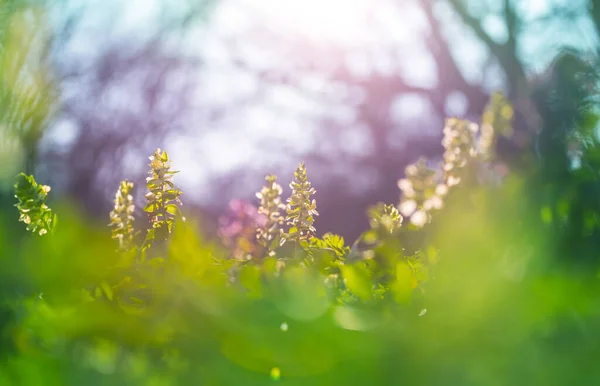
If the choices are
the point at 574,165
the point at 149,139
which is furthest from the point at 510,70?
the point at 574,165

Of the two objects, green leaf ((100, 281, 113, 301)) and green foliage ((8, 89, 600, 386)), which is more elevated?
green leaf ((100, 281, 113, 301))

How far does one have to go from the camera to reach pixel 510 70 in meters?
8.42

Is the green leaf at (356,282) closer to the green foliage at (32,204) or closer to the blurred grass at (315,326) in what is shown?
the blurred grass at (315,326)

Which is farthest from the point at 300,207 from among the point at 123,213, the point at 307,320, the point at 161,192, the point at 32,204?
the point at 307,320

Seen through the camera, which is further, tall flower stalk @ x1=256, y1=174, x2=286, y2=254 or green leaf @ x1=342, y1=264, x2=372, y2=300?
tall flower stalk @ x1=256, y1=174, x2=286, y2=254

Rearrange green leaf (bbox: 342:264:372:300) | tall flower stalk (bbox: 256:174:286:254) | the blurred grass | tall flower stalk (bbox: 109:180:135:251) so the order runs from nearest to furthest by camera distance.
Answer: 1. the blurred grass
2. green leaf (bbox: 342:264:372:300)
3. tall flower stalk (bbox: 109:180:135:251)
4. tall flower stalk (bbox: 256:174:286:254)

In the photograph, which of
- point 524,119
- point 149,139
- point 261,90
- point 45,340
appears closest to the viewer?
point 45,340

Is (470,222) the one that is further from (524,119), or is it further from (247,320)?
(524,119)

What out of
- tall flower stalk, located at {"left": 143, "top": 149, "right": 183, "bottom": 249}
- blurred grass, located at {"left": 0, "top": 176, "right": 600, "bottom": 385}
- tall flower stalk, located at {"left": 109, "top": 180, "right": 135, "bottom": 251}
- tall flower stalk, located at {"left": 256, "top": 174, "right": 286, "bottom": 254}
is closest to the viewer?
blurred grass, located at {"left": 0, "top": 176, "right": 600, "bottom": 385}

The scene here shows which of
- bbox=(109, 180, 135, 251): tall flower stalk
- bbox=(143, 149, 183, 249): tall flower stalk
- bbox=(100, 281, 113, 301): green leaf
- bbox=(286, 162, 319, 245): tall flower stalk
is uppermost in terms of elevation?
bbox=(286, 162, 319, 245): tall flower stalk

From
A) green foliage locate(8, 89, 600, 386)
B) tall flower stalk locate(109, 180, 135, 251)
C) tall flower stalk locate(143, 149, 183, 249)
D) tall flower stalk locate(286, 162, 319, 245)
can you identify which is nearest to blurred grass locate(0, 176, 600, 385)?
green foliage locate(8, 89, 600, 386)

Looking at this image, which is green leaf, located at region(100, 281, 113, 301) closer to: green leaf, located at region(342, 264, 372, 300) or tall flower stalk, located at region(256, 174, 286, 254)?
green leaf, located at region(342, 264, 372, 300)

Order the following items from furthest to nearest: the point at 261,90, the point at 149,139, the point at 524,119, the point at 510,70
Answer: the point at 261,90 → the point at 149,139 → the point at 510,70 → the point at 524,119

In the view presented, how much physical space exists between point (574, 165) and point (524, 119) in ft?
1.81
